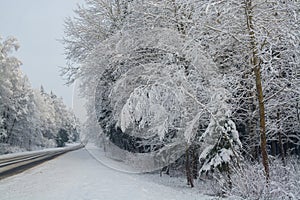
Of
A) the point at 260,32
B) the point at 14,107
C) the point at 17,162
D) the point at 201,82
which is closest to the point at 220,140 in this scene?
the point at 201,82

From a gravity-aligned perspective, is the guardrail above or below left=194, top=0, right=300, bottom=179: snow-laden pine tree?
below

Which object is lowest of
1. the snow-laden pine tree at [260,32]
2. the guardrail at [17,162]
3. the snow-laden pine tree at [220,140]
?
the guardrail at [17,162]

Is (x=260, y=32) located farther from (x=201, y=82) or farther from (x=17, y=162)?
(x=17, y=162)

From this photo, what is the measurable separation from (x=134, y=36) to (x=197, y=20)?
5.08m

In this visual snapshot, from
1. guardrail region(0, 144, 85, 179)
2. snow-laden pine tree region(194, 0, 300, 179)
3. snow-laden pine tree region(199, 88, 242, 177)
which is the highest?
snow-laden pine tree region(194, 0, 300, 179)

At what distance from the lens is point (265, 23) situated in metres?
5.16

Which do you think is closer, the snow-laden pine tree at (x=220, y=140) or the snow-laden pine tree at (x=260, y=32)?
the snow-laden pine tree at (x=260, y=32)

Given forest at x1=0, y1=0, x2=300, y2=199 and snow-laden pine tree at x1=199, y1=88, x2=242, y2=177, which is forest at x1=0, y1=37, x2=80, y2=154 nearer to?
forest at x1=0, y1=0, x2=300, y2=199

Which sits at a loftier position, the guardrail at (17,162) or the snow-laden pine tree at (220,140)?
the snow-laden pine tree at (220,140)

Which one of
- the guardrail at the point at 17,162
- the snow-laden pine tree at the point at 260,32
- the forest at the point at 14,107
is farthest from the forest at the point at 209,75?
the forest at the point at 14,107

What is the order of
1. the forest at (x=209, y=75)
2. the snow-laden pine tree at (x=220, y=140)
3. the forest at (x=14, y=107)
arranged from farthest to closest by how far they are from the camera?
1. the forest at (x=14, y=107)
2. the snow-laden pine tree at (x=220, y=140)
3. the forest at (x=209, y=75)

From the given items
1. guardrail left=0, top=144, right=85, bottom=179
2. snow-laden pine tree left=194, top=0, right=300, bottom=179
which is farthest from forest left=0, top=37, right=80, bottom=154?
snow-laden pine tree left=194, top=0, right=300, bottom=179

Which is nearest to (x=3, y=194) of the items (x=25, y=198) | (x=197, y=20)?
(x=25, y=198)

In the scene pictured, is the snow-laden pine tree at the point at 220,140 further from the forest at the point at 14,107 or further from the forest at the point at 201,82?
the forest at the point at 14,107
